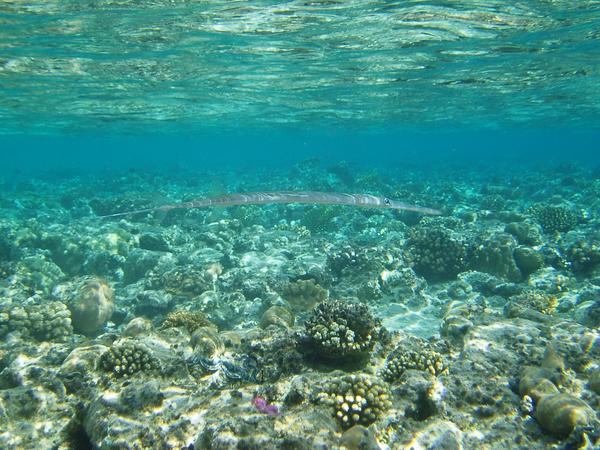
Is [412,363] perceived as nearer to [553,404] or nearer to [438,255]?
[553,404]

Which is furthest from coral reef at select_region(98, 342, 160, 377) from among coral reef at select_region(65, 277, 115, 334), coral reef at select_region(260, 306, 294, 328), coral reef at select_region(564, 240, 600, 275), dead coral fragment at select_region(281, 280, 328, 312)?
coral reef at select_region(564, 240, 600, 275)

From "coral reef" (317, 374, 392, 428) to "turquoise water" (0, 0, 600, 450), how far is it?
0.9 inches

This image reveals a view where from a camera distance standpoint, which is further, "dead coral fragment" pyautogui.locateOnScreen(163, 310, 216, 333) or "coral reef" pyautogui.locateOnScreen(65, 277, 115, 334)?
"coral reef" pyautogui.locateOnScreen(65, 277, 115, 334)

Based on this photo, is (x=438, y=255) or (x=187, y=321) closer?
(x=187, y=321)

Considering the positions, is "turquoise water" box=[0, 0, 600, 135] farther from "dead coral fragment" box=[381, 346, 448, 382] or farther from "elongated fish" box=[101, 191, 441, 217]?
"dead coral fragment" box=[381, 346, 448, 382]

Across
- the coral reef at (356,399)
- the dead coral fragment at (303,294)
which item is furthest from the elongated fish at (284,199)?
the coral reef at (356,399)

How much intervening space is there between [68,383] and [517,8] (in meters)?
16.4

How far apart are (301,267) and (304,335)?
659cm

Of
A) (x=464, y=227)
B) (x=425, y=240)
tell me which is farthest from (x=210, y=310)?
(x=464, y=227)

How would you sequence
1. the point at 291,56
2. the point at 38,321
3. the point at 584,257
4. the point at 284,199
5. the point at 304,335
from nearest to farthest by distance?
1. the point at 304,335
2. the point at 284,199
3. the point at 38,321
4. the point at 584,257
5. the point at 291,56

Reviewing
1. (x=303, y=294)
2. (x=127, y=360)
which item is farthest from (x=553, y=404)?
(x=303, y=294)

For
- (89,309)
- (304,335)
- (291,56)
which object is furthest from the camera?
(291,56)

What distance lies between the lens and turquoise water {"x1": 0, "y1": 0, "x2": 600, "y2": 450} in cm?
392

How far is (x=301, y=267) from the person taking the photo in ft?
38.8
